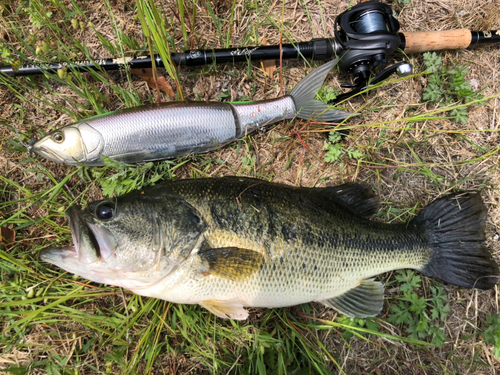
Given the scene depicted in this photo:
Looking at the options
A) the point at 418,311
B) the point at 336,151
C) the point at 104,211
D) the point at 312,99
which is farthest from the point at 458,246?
the point at 104,211

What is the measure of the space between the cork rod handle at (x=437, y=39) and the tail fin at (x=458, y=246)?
1464 millimetres

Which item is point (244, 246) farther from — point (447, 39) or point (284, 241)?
point (447, 39)

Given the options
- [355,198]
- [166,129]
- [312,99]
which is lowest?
[355,198]

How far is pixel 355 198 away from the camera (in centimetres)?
248

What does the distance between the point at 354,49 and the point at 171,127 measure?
167cm

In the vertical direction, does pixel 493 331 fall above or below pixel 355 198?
below

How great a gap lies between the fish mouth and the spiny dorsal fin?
66.7 inches

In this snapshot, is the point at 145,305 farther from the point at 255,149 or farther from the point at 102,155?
the point at 255,149

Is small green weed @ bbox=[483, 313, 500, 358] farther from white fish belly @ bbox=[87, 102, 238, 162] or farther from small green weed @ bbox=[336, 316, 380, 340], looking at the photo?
white fish belly @ bbox=[87, 102, 238, 162]

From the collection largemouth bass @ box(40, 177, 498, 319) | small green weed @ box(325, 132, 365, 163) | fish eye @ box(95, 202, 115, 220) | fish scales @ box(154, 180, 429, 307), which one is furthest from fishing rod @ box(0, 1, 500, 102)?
fish eye @ box(95, 202, 115, 220)

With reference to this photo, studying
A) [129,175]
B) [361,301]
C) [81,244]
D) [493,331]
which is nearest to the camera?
[81,244]

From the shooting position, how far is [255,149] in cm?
280

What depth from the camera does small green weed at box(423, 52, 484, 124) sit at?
2789 millimetres

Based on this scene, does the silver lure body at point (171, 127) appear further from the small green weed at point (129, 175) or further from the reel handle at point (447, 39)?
the reel handle at point (447, 39)
